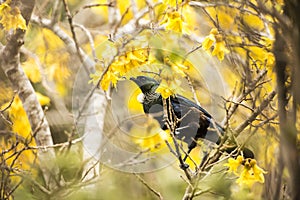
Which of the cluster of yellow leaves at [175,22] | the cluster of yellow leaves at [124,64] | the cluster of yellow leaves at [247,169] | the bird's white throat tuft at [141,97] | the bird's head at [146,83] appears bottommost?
the cluster of yellow leaves at [247,169]

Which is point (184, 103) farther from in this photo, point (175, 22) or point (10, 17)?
point (10, 17)

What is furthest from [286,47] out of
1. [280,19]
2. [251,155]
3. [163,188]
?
[163,188]

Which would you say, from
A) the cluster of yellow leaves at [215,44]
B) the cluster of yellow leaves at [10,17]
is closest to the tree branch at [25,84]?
the cluster of yellow leaves at [10,17]

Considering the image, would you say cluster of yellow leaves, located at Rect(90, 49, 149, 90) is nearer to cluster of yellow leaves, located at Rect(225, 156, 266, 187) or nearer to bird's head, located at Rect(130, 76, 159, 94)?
bird's head, located at Rect(130, 76, 159, 94)

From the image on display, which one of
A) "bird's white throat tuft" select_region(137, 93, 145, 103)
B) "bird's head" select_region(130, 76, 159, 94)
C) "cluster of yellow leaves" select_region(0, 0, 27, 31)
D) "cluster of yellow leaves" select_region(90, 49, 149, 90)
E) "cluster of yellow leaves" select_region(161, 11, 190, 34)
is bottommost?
"bird's white throat tuft" select_region(137, 93, 145, 103)

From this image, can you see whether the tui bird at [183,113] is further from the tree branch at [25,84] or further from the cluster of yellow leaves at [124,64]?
the tree branch at [25,84]

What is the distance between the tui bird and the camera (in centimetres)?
199

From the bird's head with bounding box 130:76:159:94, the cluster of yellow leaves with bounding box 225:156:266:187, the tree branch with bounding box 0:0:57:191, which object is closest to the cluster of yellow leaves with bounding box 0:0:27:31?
the tree branch with bounding box 0:0:57:191

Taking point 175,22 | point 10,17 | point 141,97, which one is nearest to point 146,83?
point 141,97

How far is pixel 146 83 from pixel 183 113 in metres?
0.20

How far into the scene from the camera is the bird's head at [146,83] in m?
2.05

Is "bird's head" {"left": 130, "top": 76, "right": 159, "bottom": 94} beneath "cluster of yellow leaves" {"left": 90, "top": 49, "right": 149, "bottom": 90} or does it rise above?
beneath

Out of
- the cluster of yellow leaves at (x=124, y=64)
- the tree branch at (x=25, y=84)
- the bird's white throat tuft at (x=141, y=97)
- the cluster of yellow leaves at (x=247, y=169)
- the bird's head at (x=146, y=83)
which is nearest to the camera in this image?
the cluster of yellow leaves at (x=247, y=169)

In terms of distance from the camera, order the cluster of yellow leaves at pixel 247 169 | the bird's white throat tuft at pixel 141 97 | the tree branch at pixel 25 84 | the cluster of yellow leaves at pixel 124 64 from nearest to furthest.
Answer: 1. the cluster of yellow leaves at pixel 247 169
2. the cluster of yellow leaves at pixel 124 64
3. the bird's white throat tuft at pixel 141 97
4. the tree branch at pixel 25 84
